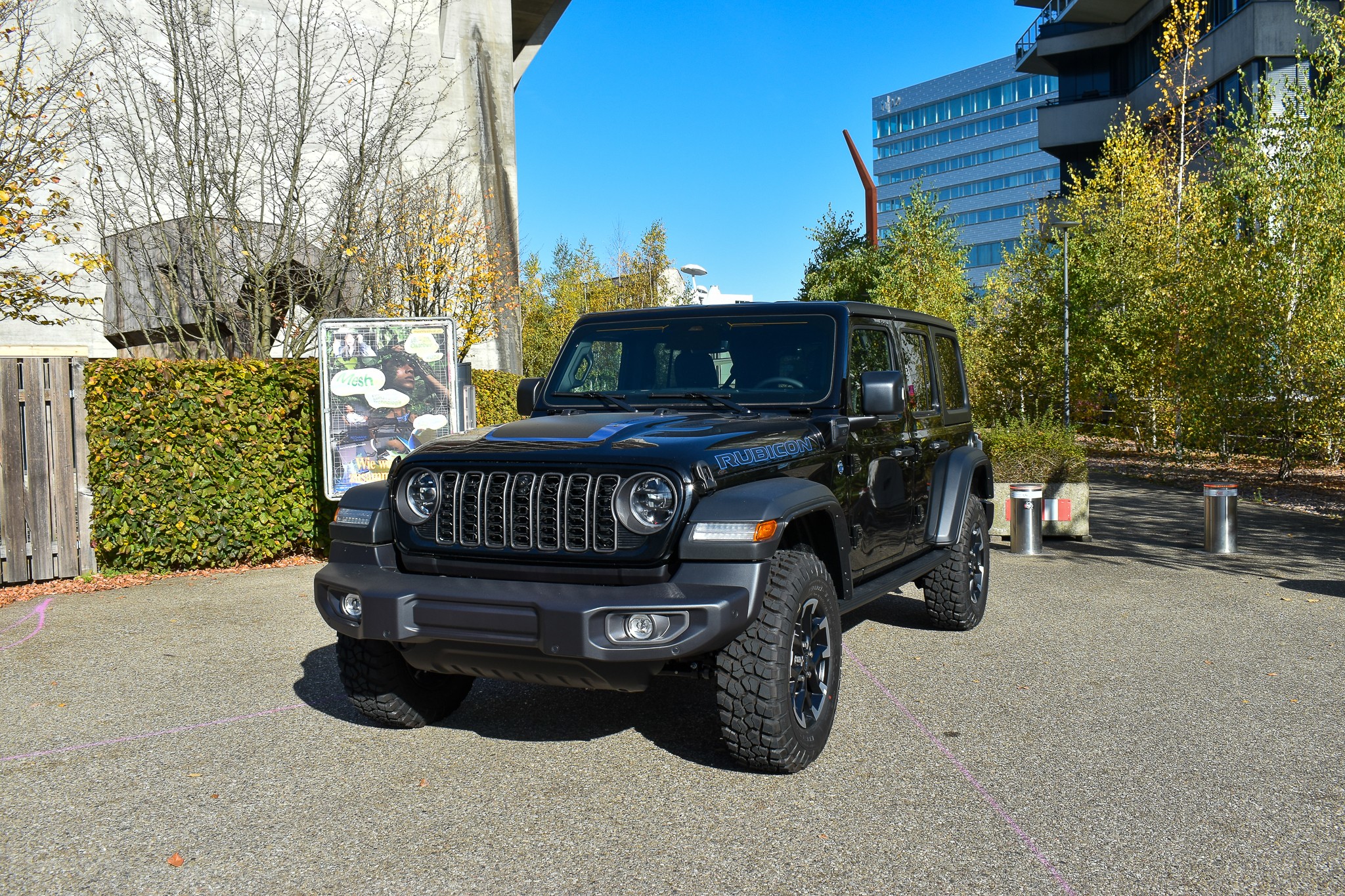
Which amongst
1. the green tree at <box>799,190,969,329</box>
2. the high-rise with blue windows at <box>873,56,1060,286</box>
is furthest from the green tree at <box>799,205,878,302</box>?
the high-rise with blue windows at <box>873,56,1060,286</box>

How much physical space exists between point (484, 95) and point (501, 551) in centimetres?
2034

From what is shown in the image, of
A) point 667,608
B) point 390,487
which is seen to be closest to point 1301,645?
point 667,608

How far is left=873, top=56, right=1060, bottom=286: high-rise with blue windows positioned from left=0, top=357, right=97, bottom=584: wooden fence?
9064 centimetres

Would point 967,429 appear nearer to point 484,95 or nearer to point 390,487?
point 390,487

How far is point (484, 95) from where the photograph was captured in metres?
22.8

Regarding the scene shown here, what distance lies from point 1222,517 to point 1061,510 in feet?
5.22

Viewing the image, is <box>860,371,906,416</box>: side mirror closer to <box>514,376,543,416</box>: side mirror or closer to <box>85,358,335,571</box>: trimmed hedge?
<box>514,376,543,416</box>: side mirror

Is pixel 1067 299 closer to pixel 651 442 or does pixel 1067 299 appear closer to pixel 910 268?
pixel 910 268

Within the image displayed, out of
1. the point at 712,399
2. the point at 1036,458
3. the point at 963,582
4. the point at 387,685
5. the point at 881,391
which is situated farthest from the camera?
the point at 1036,458

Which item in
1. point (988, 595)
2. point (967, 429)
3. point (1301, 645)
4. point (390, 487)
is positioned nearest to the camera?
point (390, 487)

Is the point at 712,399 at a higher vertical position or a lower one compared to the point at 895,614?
higher

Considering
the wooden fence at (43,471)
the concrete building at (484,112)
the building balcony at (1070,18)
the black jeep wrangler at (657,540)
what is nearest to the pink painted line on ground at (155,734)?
the black jeep wrangler at (657,540)

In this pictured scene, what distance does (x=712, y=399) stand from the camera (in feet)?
17.5

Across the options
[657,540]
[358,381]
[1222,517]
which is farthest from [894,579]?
[1222,517]
